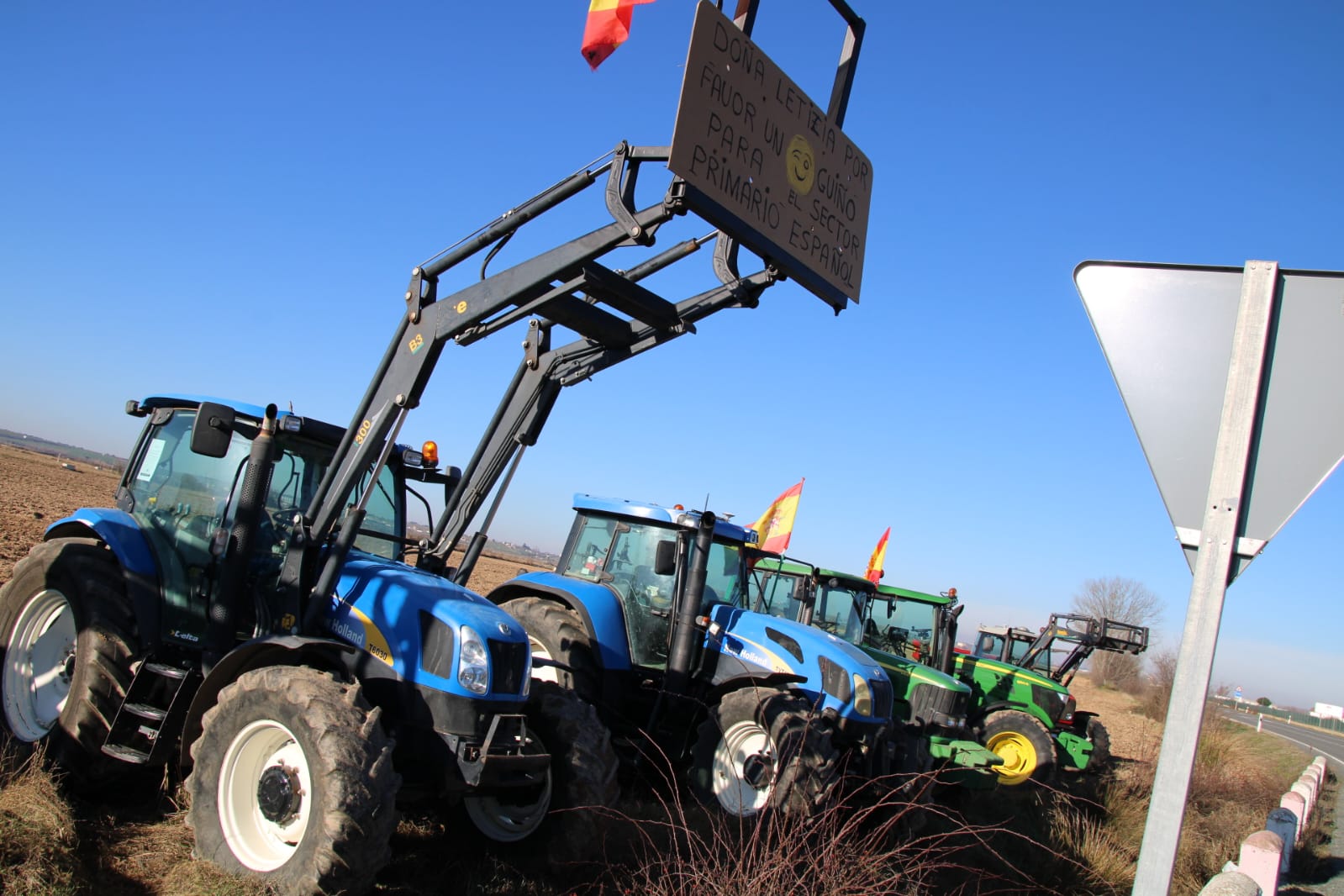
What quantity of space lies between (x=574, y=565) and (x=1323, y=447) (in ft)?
20.8

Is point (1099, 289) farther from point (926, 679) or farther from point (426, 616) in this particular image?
point (926, 679)

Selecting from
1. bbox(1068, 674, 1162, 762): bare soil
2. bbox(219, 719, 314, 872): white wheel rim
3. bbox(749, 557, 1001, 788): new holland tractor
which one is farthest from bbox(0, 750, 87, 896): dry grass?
bbox(1068, 674, 1162, 762): bare soil

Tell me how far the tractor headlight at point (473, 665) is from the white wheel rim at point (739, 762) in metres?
2.70

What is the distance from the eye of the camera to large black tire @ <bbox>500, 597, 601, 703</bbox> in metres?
6.85

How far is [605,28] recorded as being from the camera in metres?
4.36

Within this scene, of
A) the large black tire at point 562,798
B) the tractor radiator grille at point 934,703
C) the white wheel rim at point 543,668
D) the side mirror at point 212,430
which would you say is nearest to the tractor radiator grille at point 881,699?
the tractor radiator grille at point 934,703

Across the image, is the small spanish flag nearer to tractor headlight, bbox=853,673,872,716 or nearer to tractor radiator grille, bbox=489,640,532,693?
tractor radiator grille, bbox=489,640,532,693

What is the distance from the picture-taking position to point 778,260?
179 inches

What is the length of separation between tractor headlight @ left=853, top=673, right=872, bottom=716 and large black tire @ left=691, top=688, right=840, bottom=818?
2.06ft

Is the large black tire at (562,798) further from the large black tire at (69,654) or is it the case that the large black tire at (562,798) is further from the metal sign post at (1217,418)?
the metal sign post at (1217,418)

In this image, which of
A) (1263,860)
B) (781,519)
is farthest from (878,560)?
(1263,860)

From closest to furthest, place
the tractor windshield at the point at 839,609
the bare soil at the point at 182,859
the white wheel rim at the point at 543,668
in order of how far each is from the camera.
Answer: the bare soil at the point at 182,859 < the white wheel rim at the point at 543,668 < the tractor windshield at the point at 839,609

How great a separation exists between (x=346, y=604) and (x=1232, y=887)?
175 inches

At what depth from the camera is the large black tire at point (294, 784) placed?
376 centimetres
